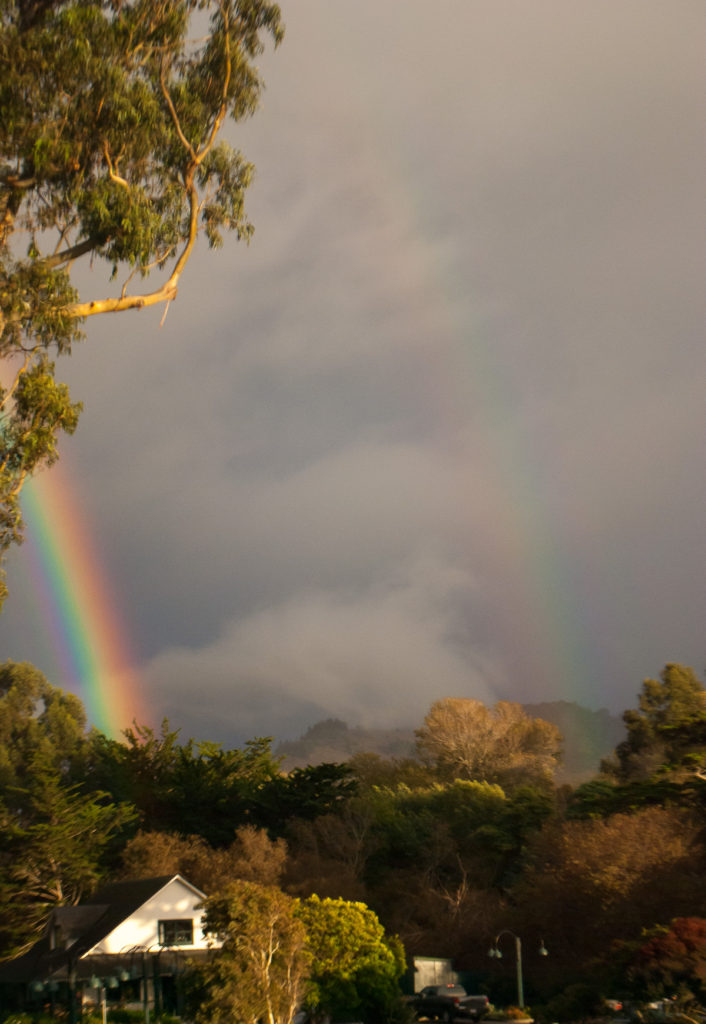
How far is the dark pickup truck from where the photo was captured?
1693 inches

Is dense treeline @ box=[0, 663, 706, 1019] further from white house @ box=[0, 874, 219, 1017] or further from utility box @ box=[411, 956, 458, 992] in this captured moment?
white house @ box=[0, 874, 219, 1017]

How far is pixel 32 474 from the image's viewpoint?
92.4 feet

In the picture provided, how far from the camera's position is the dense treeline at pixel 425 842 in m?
42.2

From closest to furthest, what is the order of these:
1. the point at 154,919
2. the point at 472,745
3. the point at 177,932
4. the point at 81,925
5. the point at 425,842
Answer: the point at 154,919
the point at 177,932
the point at 81,925
the point at 425,842
the point at 472,745

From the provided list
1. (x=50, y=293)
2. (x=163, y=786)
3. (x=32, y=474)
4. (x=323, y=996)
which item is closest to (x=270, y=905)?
(x=323, y=996)

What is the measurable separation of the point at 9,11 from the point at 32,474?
12.2m

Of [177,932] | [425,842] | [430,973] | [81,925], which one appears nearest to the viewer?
[177,932]

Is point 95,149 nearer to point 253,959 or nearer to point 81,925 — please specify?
point 253,959

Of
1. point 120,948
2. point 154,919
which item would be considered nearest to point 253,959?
point 120,948

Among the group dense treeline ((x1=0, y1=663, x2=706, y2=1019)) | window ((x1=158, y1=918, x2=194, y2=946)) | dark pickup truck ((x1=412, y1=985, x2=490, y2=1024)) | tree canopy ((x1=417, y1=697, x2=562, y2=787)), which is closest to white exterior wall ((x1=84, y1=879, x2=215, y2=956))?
Answer: window ((x1=158, y1=918, x2=194, y2=946))

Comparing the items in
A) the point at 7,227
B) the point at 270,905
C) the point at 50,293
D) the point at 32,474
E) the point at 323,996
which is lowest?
the point at 323,996

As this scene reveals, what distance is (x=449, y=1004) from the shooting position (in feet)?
144

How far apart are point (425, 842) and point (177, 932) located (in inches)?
908

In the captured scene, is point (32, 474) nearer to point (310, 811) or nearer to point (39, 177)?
point (39, 177)
